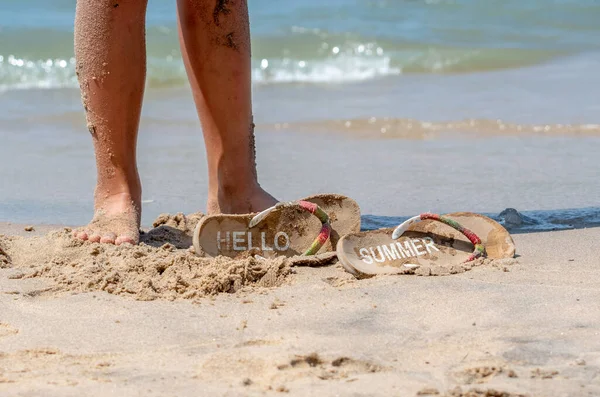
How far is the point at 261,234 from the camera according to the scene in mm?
2531

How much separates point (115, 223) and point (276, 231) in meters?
0.46

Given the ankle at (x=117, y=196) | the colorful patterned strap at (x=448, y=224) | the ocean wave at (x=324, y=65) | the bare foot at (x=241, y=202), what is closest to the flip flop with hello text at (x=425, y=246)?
the colorful patterned strap at (x=448, y=224)

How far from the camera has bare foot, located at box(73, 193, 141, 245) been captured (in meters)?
2.55

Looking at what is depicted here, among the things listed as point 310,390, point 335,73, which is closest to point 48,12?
point 335,73

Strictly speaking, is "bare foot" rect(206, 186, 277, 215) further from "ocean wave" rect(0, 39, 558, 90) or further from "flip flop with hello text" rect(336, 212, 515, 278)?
"ocean wave" rect(0, 39, 558, 90)

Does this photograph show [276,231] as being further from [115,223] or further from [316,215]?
[115,223]

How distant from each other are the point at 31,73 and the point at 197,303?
23.4 ft

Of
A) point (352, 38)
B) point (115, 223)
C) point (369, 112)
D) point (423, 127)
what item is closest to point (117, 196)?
point (115, 223)

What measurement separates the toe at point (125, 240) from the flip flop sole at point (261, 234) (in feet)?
0.66

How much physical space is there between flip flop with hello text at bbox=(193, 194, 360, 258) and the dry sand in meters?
0.10

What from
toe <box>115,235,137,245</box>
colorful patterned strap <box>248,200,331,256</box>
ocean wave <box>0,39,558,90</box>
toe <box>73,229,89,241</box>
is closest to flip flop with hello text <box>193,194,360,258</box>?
colorful patterned strap <box>248,200,331,256</box>

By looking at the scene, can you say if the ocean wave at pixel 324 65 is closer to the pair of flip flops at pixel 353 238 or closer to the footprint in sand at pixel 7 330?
the pair of flip flops at pixel 353 238

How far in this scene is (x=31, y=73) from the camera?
28.4ft

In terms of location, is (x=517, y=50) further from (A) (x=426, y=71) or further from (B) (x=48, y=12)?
(B) (x=48, y=12)
